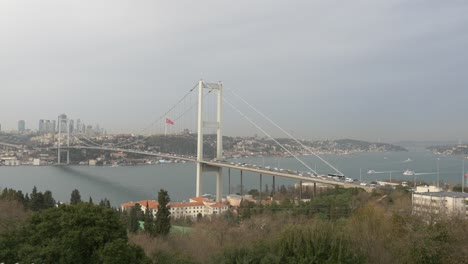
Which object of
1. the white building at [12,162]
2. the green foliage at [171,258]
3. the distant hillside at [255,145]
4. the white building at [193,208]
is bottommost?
the white building at [193,208]

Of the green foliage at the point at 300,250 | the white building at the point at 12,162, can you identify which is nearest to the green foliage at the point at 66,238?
the green foliage at the point at 300,250

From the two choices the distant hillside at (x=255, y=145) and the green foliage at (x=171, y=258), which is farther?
the distant hillside at (x=255, y=145)

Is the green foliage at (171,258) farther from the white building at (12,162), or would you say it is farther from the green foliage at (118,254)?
the white building at (12,162)

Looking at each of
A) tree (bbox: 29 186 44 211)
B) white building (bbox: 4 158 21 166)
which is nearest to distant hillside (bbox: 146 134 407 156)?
tree (bbox: 29 186 44 211)

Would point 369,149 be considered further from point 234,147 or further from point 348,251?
point 348,251

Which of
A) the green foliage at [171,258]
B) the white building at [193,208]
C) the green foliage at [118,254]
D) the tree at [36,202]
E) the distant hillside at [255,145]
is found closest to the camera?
the green foliage at [118,254]

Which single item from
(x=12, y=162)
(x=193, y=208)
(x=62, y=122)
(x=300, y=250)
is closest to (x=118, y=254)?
(x=300, y=250)

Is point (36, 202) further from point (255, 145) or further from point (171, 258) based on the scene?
point (255, 145)

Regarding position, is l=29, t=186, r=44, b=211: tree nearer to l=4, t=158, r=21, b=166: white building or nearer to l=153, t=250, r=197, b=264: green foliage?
l=153, t=250, r=197, b=264: green foliage
